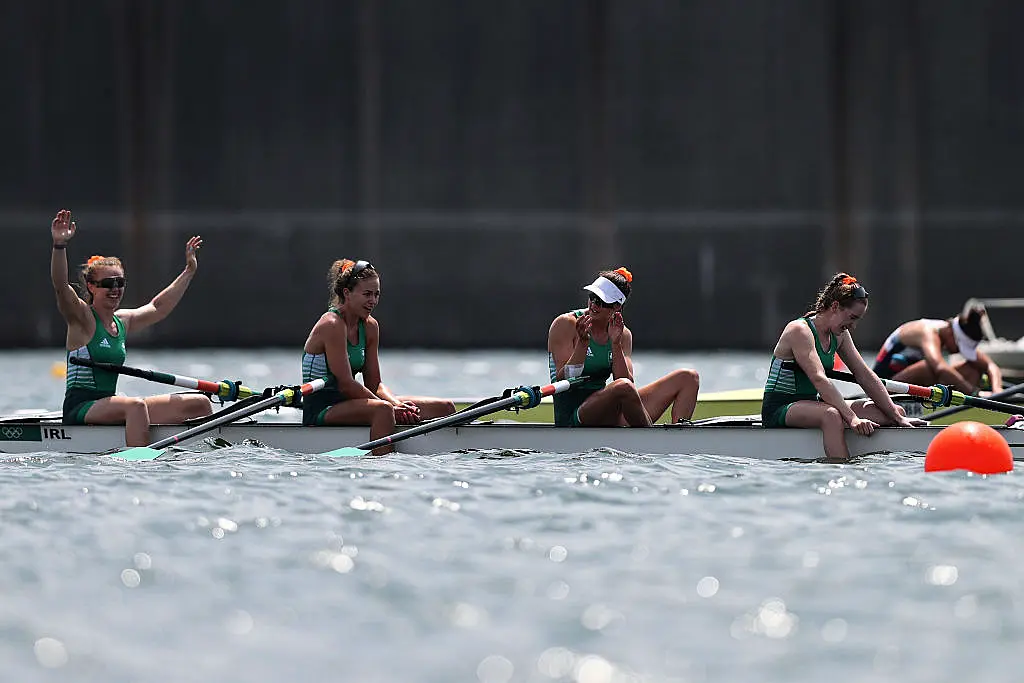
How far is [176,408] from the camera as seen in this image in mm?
9734

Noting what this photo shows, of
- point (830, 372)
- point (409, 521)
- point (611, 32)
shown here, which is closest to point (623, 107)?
point (611, 32)

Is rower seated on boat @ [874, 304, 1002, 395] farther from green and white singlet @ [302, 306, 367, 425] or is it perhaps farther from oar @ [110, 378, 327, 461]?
oar @ [110, 378, 327, 461]

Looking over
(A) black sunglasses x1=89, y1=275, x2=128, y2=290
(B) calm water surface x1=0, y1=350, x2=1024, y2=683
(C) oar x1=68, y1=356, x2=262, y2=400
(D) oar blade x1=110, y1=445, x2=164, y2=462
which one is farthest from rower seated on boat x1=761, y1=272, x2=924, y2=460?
(A) black sunglasses x1=89, y1=275, x2=128, y2=290

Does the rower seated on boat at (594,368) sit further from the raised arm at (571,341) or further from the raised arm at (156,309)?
the raised arm at (156,309)

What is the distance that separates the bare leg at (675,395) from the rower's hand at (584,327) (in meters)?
0.74

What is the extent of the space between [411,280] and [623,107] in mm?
4800

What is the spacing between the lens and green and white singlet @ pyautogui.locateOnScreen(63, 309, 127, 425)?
9422mm

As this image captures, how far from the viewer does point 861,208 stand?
24.2m

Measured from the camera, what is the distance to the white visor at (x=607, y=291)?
885cm

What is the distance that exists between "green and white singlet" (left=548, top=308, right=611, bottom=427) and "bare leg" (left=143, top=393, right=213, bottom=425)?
2.51 meters

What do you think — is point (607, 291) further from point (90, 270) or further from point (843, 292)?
point (90, 270)

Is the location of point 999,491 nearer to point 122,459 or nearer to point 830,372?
point 830,372

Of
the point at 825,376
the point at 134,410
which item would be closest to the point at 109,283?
the point at 134,410

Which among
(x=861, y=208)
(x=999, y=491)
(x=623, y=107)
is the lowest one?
(x=999, y=491)
